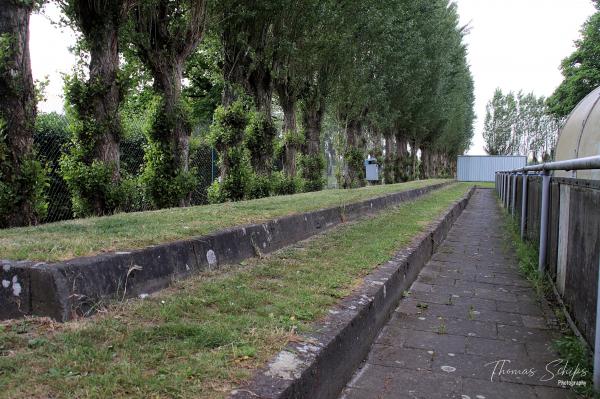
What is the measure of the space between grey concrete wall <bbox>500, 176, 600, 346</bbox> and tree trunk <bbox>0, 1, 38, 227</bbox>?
663 centimetres

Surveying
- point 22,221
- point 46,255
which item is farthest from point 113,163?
point 46,255

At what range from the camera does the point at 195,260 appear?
418cm

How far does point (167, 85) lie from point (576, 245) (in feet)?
28.9

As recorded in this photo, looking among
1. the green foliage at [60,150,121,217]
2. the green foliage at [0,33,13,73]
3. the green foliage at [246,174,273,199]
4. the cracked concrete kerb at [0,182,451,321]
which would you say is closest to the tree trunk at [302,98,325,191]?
the green foliage at [246,174,273,199]

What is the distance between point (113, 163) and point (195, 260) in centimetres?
483

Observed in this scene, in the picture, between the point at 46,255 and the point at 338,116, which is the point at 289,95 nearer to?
the point at 338,116

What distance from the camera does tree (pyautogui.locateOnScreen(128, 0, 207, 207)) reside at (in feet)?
32.2

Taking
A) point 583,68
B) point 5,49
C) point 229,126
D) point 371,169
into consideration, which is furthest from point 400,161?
point 5,49

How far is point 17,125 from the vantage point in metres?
6.39

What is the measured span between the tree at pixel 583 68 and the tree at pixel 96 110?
3170 centimetres

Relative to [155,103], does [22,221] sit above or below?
below

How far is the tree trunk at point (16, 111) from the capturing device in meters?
6.23

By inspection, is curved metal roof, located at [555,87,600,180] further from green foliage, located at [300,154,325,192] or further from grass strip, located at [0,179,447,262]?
green foliage, located at [300,154,325,192]

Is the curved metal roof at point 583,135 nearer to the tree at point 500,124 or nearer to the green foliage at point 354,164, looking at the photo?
the green foliage at point 354,164
